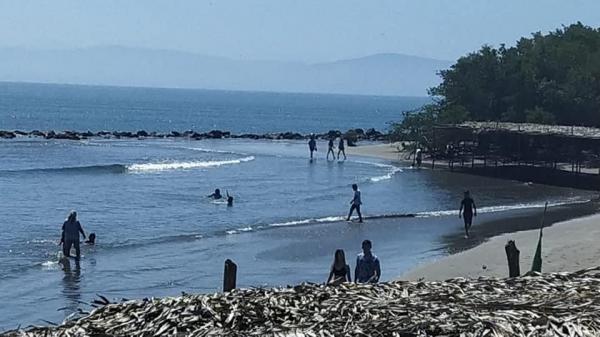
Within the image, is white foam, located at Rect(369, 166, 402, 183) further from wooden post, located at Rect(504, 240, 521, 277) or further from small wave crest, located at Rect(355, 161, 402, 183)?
wooden post, located at Rect(504, 240, 521, 277)

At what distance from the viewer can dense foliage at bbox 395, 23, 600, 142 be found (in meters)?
56.5

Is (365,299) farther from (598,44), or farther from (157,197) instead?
(598,44)

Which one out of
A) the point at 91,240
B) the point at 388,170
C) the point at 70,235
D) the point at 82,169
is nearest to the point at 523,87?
the point at 388,170

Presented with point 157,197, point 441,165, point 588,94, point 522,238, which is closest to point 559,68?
point 588,94

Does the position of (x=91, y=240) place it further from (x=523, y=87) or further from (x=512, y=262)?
(x=523, y=87)

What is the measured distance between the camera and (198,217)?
31.8m

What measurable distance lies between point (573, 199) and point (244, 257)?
1751 cm

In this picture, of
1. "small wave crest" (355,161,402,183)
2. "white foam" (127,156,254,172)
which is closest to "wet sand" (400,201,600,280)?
"small wave crest" (355,161,402,183)

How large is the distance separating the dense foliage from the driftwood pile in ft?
153

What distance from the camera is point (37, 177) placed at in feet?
151

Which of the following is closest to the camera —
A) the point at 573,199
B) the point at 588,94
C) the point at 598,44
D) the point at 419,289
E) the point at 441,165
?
the point at 419,289

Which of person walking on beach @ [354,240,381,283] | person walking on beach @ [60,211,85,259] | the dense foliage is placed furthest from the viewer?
the dense foliage

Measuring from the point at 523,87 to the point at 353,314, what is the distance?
52.2 meters

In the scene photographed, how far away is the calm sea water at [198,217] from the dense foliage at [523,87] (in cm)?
712
